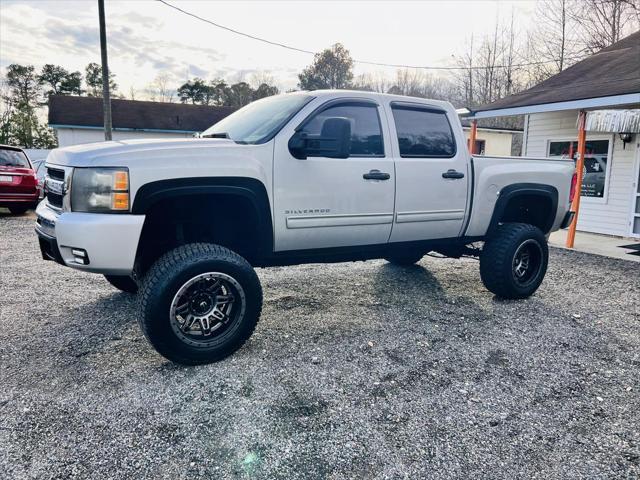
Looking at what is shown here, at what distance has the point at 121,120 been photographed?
2936 centimetres

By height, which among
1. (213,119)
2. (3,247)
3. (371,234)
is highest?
(213,119)

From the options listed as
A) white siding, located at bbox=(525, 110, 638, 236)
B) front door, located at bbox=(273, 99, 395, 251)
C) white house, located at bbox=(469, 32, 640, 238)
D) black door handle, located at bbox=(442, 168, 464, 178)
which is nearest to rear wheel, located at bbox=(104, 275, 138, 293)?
front door, located at bbox=(273, 99, 395, 251)

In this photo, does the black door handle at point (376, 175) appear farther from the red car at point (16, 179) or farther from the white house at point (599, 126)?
the red car at point (16, 179)

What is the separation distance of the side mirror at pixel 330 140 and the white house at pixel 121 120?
26.8 m

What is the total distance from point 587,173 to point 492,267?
7897mm

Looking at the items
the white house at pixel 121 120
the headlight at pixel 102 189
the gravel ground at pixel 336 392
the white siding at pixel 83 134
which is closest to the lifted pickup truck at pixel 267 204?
the headlight at pixel 102 189

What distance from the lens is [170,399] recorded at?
300 centimetres

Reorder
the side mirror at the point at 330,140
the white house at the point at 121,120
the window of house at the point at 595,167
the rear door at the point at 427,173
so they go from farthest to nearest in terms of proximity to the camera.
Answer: the white house at the point at 121,120 < the window of house at the point at 595,167 < the rear door at the point at 427,173 < the side mirror at the point at 330,140

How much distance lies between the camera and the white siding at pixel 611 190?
10.2 metres

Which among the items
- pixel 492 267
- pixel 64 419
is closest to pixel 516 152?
pixel 492 267

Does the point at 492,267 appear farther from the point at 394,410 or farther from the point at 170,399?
the point at 170,399

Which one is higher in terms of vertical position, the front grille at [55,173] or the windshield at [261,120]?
the windshield at [261,120]

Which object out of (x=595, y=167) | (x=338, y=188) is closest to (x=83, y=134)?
(x=595, y=167)

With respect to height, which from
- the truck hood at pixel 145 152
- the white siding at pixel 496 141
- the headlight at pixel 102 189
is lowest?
the headlight at pixel 102 189
